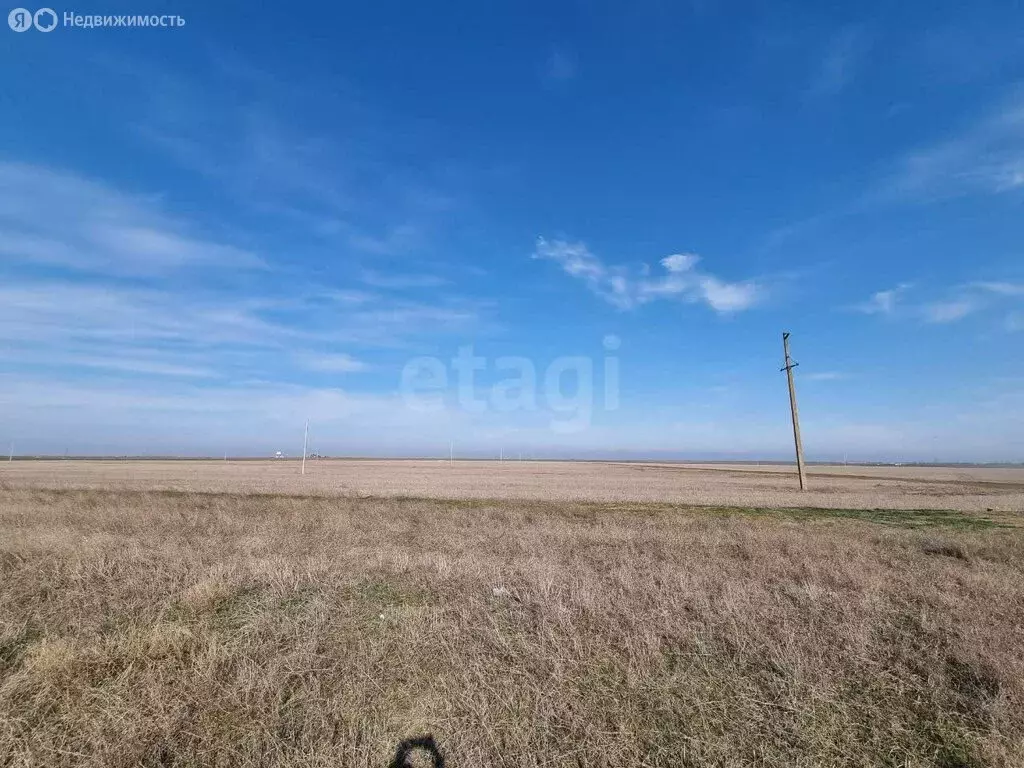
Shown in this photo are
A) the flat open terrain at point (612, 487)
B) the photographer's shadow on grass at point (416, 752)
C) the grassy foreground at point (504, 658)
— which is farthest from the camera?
the flat open terrain at point (612, 487)

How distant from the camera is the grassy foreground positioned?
162 inches

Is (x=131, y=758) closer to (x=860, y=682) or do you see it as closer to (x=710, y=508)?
(x=860, y=682)

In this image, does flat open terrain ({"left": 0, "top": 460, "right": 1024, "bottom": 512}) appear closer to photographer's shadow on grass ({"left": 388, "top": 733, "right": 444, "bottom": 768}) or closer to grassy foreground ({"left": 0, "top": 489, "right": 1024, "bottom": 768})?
grassy foreground ({"left": 0, "top": 489, "right": 1024, "bottom": 768})

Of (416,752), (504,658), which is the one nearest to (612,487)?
(504,658)

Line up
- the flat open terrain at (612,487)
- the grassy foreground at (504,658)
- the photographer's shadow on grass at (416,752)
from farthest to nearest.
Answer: the flat open terrain at (612,487) < the grassy foreground at (504,658) < the photographer's shadow on grass at (416,752)

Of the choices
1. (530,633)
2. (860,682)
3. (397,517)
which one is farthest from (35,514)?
(860,682)

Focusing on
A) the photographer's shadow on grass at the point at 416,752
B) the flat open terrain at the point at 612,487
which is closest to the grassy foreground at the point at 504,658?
the photographer's shadow on grass at the point at 416,752

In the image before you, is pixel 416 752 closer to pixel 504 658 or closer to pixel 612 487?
pixel 504 658

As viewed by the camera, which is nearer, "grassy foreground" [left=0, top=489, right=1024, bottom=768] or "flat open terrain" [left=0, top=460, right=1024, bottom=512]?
"grassy foreground" [left=0, top=489, right=1024, bottom=768]

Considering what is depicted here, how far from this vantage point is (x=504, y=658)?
563cm

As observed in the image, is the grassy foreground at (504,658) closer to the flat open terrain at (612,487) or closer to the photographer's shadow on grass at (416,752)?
the photographer's shadow on grass at (416,752)

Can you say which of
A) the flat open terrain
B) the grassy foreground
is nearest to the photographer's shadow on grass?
the grassy foreground

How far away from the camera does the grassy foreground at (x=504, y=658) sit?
162 inches

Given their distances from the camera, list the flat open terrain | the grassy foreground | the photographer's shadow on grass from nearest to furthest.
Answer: the photographer's shadow on grass, the grassy foreground, the flat open terrain
